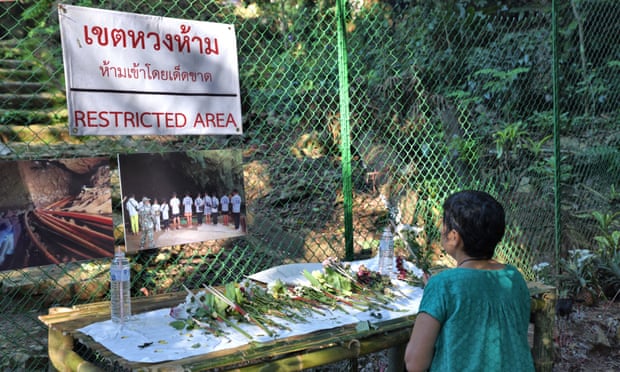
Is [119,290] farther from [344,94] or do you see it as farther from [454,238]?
[344,94]

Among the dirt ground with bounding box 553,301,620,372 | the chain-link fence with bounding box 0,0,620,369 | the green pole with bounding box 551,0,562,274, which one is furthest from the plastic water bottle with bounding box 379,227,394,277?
the green pole with bounding box 551,0,562,274

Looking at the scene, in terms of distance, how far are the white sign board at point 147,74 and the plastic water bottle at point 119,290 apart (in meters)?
0.81

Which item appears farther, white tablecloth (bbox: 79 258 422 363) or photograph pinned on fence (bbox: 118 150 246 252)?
photograph pinned on fence (bbox: 118 150 246 252)

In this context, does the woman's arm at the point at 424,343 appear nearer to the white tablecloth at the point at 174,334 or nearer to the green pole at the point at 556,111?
the white tablecloth at the point at 174,334

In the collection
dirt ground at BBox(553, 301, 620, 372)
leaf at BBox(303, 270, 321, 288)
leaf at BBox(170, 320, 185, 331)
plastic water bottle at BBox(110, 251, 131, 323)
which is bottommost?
dirt ground at BBox(553, 301, 620, 372)

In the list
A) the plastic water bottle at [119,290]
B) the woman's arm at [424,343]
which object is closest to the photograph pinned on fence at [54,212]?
the plastic water bottle at [119,290]

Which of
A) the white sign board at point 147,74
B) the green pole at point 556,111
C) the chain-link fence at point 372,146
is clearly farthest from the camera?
the green pole at point 556,111

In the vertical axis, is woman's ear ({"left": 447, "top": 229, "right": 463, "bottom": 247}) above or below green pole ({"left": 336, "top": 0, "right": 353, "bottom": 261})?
below

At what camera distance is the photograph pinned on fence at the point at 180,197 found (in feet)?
10.3

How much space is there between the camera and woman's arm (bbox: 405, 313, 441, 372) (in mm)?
1980

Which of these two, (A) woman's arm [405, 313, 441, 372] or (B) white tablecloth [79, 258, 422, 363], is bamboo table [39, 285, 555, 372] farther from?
(A) woman's arm [405, 313, 441, 372]

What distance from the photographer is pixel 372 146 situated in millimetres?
6402

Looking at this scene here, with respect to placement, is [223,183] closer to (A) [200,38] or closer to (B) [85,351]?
(A) [200,38]

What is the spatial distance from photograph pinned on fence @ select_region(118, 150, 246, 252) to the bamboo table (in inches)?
15.0
